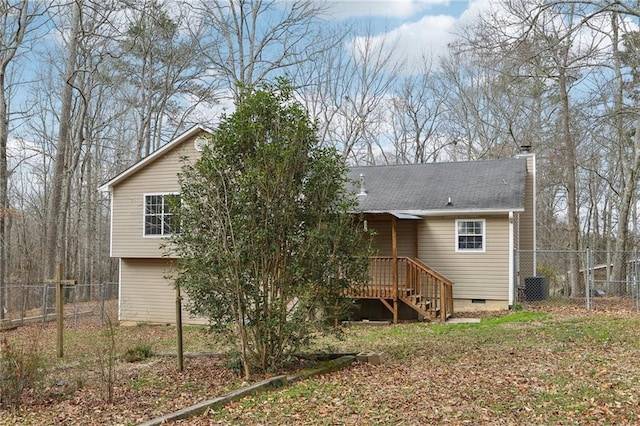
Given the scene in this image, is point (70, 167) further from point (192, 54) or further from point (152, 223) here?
point (152, 223)

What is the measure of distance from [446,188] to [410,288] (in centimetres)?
409

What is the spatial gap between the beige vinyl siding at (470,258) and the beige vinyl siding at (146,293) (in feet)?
26.5

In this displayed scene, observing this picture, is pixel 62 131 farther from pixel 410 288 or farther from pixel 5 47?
pixel 410 288

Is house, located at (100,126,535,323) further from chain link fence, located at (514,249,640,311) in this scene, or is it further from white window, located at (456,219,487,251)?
chain link fence, located at (514,249,640,311)

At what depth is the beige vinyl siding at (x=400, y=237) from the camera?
17000 mm

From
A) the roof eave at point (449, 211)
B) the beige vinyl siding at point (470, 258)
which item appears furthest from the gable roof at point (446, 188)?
the beige vinyl siding at point (470, 258)

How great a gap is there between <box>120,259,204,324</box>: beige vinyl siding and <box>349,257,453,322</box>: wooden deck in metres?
6.61

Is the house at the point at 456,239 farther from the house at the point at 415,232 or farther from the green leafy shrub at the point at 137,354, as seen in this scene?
the green leafy shrub at the point at 137,354

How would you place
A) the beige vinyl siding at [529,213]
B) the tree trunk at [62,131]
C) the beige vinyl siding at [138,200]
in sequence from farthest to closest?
the tree trunk at [62,131], the beige vinyl siding at [529,213], the beige vinyl siding at [138,200]

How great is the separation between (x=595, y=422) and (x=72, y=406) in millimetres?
5582

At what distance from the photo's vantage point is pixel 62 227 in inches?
1105

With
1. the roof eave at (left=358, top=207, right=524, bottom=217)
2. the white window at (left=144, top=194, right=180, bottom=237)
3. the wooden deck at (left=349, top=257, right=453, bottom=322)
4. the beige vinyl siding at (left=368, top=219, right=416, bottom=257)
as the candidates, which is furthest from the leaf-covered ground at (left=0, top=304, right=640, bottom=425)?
the white window at (left=144, top=194, right=180, bottom=237)

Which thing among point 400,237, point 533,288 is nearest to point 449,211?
point 400,237

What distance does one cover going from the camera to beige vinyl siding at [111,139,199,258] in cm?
1764
